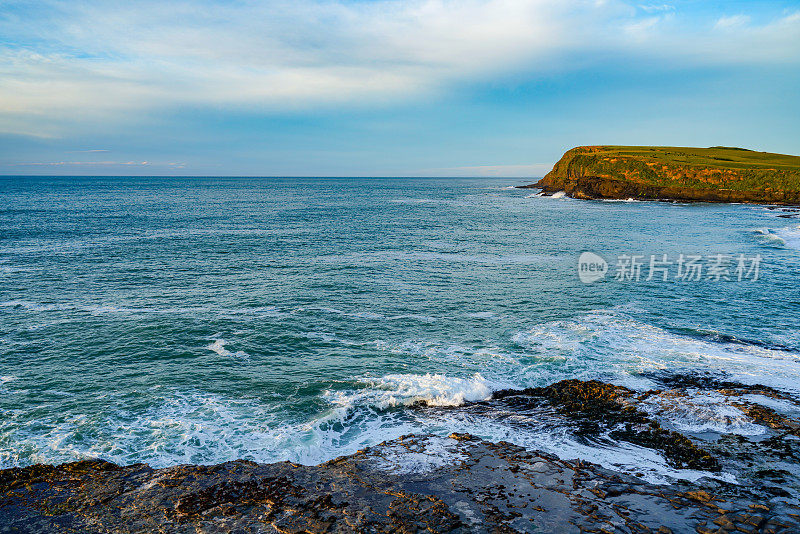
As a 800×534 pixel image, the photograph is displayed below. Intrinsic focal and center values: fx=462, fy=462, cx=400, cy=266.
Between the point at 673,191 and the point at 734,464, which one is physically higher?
the point at 673,191

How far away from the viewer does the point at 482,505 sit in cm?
1138

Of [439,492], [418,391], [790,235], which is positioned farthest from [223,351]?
[790,235]

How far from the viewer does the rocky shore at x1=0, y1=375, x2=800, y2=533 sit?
10750mm

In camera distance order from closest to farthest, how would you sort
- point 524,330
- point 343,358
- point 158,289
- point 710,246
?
point 343,358, point 524,330, point 158,289, point 710,246

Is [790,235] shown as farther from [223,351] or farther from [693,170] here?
[693,170]

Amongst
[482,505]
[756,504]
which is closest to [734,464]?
[756,504]

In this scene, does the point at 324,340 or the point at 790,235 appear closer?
the point at 324,340

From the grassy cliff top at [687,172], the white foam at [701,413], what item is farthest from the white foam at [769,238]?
the grassy cliff top at [687,172]

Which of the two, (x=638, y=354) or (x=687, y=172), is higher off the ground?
(x=687, y=172)

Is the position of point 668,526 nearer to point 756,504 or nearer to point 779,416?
point 756,504

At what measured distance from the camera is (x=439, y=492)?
1195 centimetres

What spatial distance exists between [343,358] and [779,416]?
55.6 ft

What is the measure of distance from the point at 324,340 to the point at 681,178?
127187 millimetres

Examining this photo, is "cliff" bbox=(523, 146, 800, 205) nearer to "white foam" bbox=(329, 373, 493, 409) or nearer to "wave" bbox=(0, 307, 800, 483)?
"wave" bbox=(0, 307, 800, 483)
